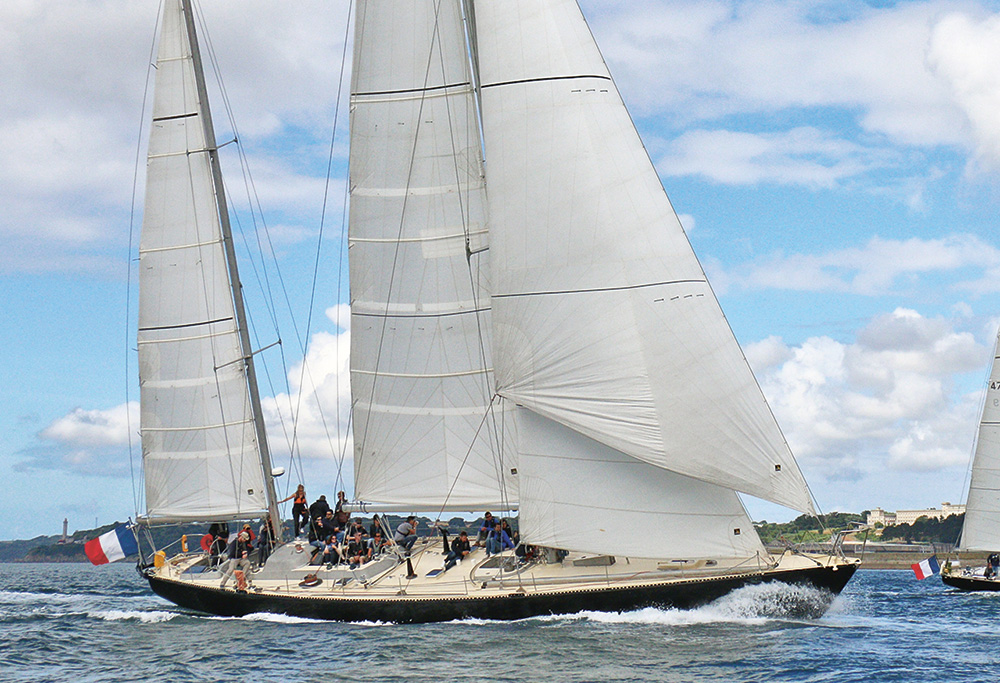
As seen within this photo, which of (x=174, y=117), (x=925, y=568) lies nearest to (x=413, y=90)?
(x=174, y=117)

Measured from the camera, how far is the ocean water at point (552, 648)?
1877 cm

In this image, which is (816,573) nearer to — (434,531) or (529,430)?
(529,430)

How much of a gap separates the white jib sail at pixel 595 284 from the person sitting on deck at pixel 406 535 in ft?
21.6

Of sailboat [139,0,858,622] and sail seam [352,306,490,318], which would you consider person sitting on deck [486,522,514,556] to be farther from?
sail seam [352,306,490,318]

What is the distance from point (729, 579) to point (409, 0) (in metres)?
17.0

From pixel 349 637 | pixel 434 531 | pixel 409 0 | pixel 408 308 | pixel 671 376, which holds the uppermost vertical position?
pixel 409 0

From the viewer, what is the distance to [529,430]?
24078mm

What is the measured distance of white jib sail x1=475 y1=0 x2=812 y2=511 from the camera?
74.1 ft

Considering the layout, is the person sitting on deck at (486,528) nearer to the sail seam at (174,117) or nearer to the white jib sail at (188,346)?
the white jib sail at (188,346)

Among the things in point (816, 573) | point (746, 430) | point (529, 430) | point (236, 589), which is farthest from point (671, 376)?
point (236, 589)

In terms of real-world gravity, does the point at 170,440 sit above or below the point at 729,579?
above

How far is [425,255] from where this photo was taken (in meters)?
29.5

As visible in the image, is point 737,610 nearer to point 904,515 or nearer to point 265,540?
point 265,540

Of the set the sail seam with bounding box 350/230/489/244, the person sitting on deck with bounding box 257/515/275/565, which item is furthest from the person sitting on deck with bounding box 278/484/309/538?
the sail seam with bounding box 350/230/489/244
